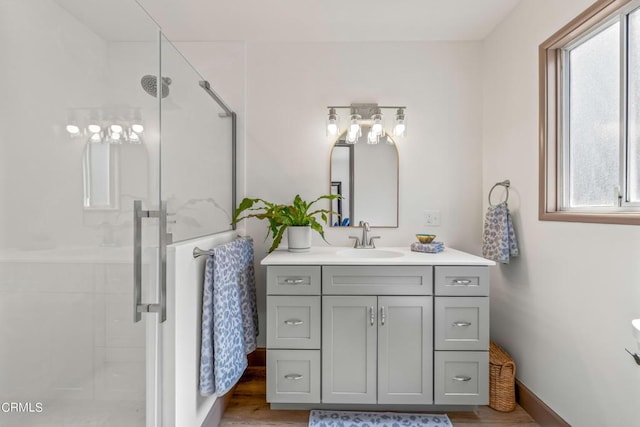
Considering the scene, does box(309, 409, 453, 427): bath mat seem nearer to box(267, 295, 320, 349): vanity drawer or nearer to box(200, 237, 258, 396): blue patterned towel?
box(267, 295, 320, 349): vanity drawer

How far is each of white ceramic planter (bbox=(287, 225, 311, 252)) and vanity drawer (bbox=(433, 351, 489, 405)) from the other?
0.98 m

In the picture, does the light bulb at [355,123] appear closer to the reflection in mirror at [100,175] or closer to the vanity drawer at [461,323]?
the vanity drawer at [461,323]

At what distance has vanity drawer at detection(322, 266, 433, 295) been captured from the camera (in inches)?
67.1

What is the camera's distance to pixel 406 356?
1.69 meters

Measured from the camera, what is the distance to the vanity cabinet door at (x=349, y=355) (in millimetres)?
1695

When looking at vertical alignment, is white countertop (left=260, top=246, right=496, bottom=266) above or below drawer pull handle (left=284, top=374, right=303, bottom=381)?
above

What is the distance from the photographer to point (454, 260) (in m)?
1.72

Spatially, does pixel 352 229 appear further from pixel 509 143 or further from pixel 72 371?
pixel 72 371

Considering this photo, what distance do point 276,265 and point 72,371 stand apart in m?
1.03

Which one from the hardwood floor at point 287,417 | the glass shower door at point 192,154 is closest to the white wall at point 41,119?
the glass shower door at point 192,154

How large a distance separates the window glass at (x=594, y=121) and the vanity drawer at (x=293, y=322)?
4.70ft

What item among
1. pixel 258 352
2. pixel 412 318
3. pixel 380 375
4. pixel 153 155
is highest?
pixel 153 155

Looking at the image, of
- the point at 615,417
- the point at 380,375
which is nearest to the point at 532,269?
the point at 615,417

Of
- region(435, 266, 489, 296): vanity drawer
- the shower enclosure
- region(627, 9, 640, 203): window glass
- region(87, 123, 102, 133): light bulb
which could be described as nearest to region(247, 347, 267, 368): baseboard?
the shower enclosure
